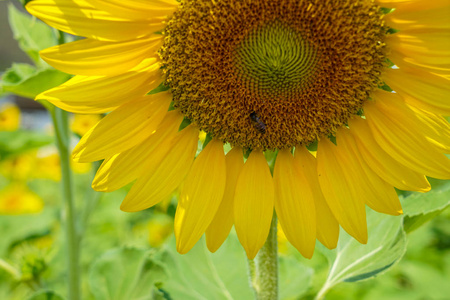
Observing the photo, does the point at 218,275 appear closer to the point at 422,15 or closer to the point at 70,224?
the point at 70,224

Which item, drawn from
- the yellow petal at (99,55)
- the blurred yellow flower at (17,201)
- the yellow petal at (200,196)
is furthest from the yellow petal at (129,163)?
the blurred yellow flower at (17,201)

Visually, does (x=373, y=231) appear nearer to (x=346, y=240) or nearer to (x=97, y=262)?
(x=346, y=240)

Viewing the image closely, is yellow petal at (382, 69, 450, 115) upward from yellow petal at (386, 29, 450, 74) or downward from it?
downward

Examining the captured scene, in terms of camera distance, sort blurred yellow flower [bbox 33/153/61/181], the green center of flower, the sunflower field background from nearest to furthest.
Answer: the green center of flower, the sunflower field background, blurred yellow flower [bbox 33/153/61/181]

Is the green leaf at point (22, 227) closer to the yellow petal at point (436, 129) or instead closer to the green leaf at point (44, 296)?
the green leaf at point (44, 296)

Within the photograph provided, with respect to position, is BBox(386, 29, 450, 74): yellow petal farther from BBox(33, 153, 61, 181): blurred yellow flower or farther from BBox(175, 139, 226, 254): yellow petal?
BBox(33, 153, 61, 181): blurred yellow flower

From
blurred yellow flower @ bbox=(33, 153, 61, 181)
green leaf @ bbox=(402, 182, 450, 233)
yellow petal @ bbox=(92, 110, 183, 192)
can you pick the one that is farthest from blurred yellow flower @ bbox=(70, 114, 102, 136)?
green leaf @ bbox=(402, 182, 450, 233)

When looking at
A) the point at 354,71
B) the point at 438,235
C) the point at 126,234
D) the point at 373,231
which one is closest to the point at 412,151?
the point at 354,71
